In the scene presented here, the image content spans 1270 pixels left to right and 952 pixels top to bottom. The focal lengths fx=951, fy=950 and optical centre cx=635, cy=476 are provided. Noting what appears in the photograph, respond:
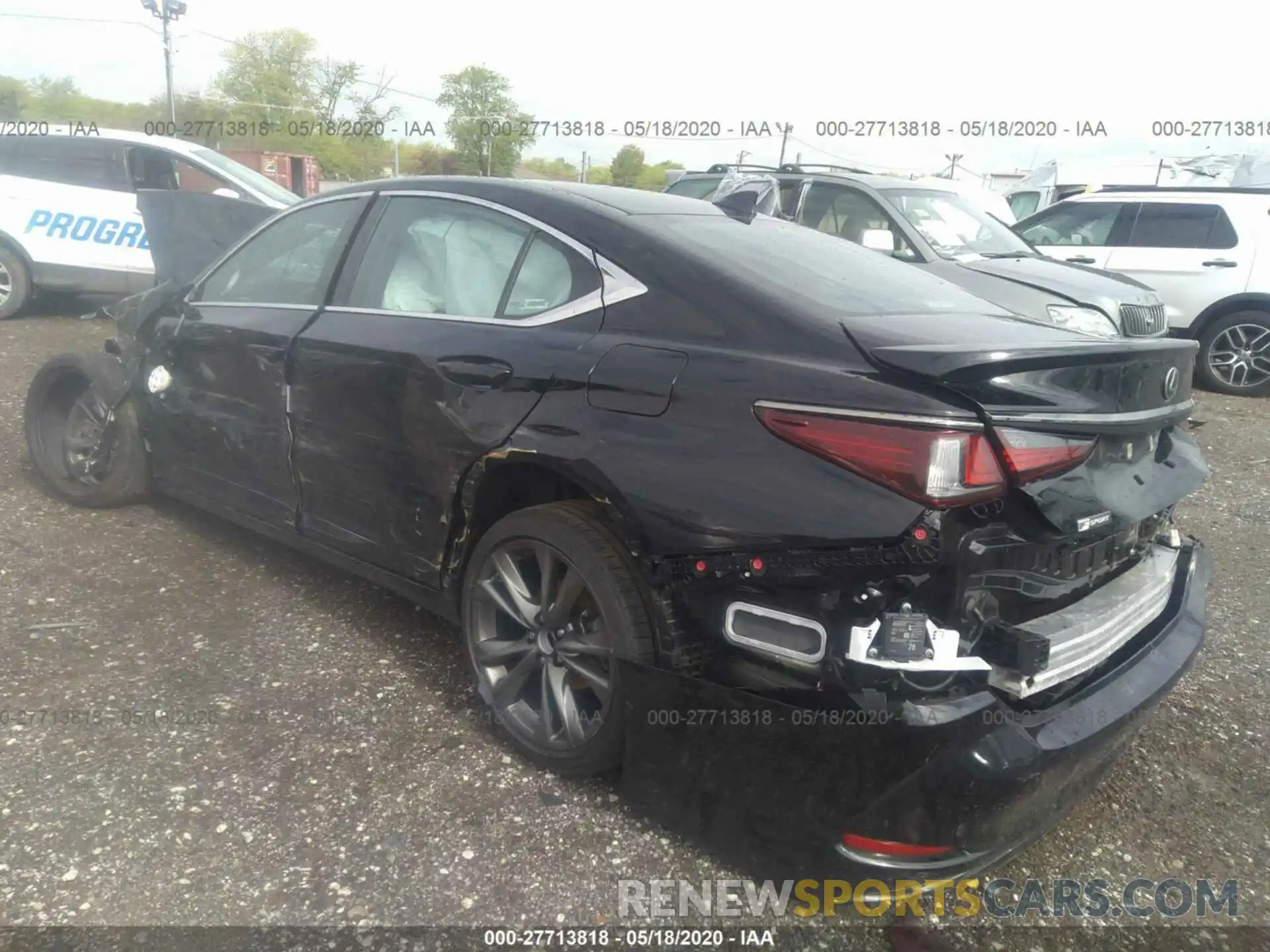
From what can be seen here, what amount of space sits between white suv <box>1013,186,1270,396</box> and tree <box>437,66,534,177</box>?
56.4 feet

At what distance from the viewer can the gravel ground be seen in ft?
7.25

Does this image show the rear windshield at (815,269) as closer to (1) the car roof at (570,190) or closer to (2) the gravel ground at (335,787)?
(1) the car roof at (570,190)

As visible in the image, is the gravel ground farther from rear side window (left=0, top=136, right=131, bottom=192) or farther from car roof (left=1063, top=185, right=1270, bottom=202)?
car roof (left=1063, top=185, right=1270, bottom=202)

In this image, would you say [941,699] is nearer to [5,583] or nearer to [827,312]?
[827,312]

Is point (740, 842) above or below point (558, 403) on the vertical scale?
below

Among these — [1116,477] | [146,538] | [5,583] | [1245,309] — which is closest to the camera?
[1116,477]

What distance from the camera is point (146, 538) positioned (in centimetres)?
423

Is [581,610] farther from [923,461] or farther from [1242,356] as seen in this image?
[1242,356]

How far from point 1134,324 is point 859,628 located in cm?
580

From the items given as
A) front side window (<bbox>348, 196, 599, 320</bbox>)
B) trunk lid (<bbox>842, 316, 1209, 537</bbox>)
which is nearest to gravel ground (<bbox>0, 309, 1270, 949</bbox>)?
trunk lid (<bbox>842, 316, 1209, 537</bbox>)

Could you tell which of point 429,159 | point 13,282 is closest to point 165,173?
point 13,282

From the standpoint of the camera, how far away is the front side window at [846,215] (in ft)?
23.1

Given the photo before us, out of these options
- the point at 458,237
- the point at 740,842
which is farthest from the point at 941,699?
the point at 458,237

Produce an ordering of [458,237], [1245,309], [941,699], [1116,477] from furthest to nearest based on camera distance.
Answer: [1245,309] → [458,237] → [1116,477] → [941,699]
